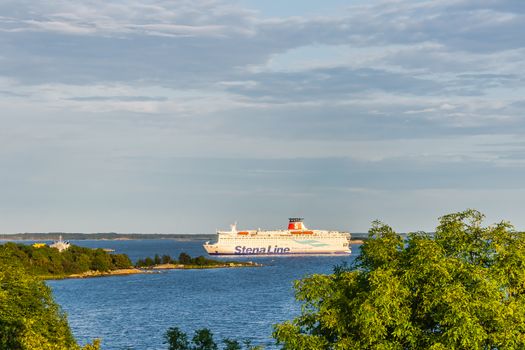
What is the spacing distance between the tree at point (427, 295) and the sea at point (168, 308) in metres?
44.3

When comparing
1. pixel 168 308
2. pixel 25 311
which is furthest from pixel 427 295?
pixel 168 308

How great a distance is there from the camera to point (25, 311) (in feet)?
166

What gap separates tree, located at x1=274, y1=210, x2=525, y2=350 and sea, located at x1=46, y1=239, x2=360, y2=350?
44326 mm

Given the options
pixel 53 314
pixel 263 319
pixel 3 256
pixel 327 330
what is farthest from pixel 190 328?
pixel 327 330

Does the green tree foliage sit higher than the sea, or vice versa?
the green tree foliage

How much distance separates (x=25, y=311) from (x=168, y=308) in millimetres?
83314

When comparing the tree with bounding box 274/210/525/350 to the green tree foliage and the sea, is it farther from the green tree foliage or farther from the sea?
the sea

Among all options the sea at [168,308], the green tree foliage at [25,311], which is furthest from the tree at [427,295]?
the sea at [168,308]

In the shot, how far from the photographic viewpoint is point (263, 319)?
11100cm

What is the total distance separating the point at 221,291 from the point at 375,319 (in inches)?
5175

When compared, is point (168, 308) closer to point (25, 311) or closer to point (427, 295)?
point (25, 311)

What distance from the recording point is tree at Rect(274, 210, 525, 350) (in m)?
34.5

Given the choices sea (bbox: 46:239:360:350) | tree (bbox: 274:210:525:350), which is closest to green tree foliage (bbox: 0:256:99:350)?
tree (bbox: 274:210:525:350)

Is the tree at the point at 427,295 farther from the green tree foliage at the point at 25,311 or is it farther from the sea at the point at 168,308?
the sea at the point at 168,308
